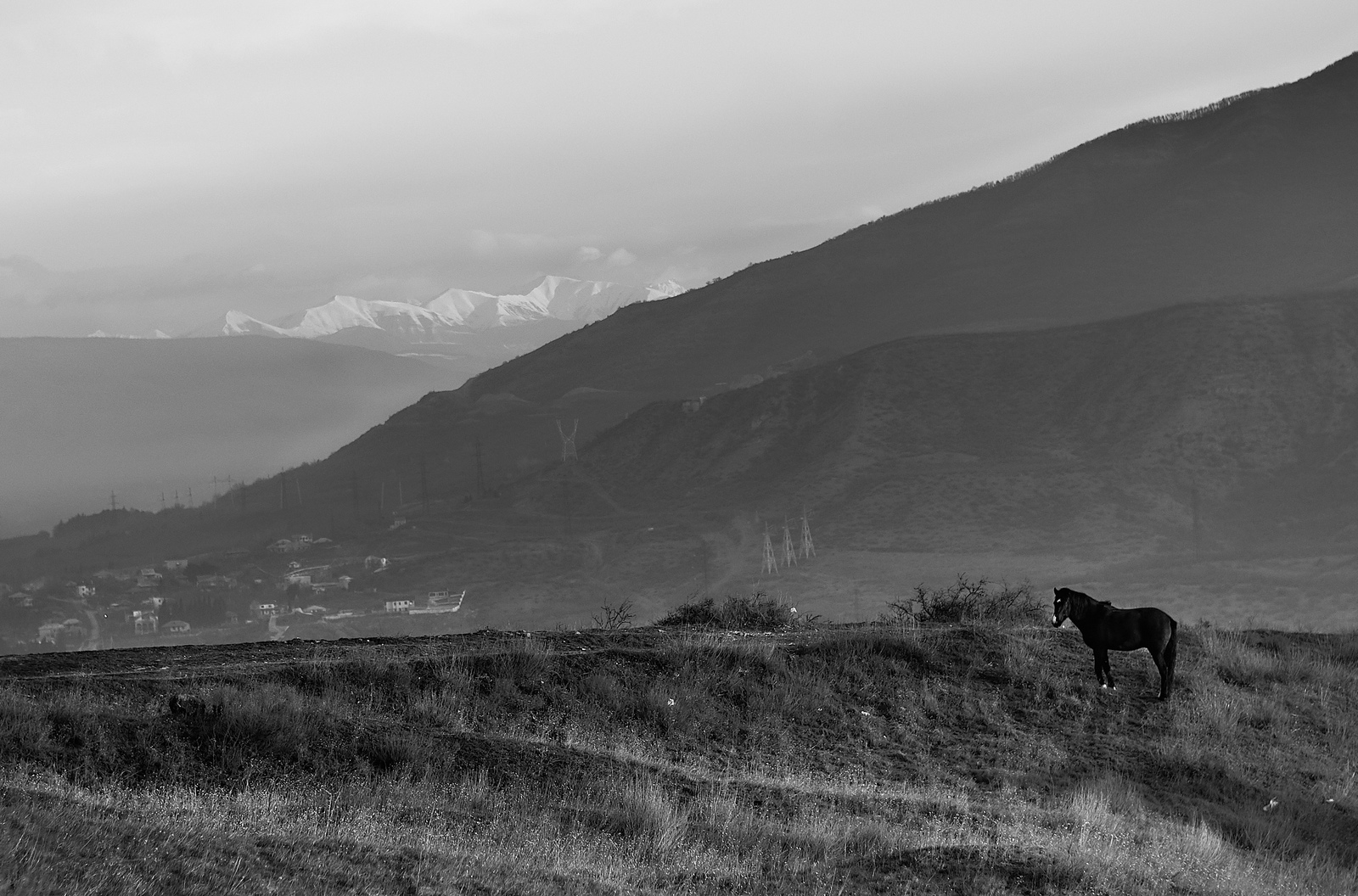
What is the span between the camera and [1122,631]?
17297mm

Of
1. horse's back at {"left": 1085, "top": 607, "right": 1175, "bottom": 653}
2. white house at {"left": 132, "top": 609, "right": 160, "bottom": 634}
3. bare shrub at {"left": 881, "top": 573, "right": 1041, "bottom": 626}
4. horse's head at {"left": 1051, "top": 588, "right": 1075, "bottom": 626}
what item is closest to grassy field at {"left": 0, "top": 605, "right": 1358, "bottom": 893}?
horse's back at {"left": 1085, "top": 607, "right": 1175, "bottom": 653}

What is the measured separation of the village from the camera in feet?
360

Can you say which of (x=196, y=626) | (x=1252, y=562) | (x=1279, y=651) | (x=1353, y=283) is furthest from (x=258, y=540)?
(x=1279, y=651)

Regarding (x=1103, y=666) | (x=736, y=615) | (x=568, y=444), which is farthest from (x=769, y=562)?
(x=1103, y=666)

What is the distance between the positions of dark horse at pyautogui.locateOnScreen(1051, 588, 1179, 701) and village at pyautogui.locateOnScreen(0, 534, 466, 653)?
280ft

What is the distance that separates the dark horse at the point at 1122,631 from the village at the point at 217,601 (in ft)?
280

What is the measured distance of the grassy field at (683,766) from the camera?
10.1 metres

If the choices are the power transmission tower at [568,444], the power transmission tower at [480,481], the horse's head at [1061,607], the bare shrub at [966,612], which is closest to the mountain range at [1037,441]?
the power transmission tower at [480,481]

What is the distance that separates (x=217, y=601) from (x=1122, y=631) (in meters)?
120

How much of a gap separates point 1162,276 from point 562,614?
12529 cm

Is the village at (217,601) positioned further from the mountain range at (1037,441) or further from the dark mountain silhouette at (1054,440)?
the dark mountain silhouette at (1054,440)

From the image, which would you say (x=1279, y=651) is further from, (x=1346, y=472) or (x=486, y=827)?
(x=1346, y=472)

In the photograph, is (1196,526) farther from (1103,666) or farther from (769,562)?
(1103,666)

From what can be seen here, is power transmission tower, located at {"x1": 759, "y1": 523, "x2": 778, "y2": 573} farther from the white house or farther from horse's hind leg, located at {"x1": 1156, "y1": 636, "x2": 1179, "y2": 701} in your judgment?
horse's hind leg, located at {"x1": 1156, "y1": 636, "x2": 1179, "y2": 701}
